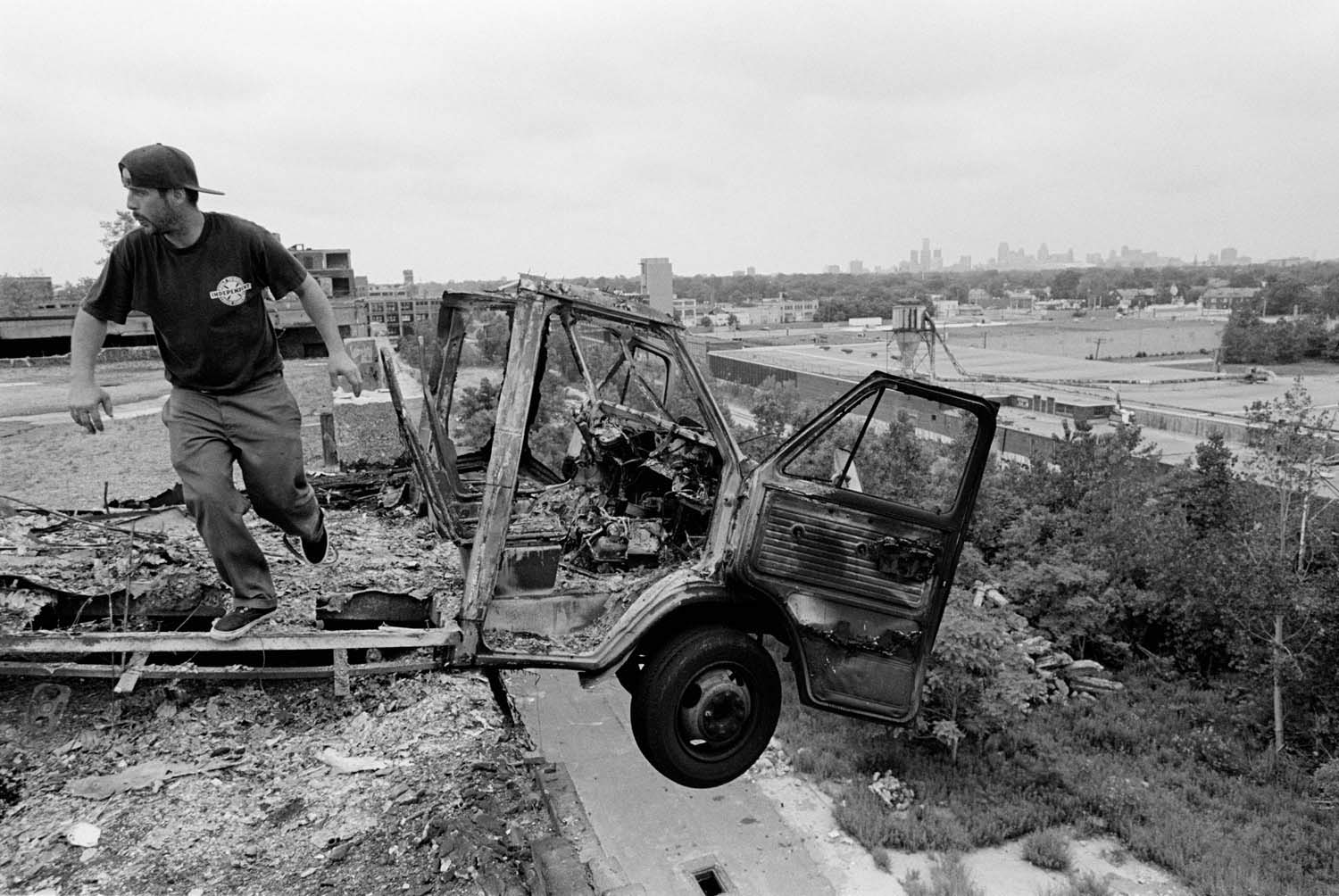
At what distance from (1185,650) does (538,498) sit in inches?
579

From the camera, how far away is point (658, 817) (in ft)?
27.8

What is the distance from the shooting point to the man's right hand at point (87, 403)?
3.16 meters

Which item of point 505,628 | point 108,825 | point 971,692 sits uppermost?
point 505,628

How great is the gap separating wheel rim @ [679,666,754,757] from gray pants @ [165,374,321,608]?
1.79 m

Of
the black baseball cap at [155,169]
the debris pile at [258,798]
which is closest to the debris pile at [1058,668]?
the debris pile at [258,798]

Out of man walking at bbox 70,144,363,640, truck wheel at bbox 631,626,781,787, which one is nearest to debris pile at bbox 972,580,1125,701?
truck wheel at bbox 631,626,781,787

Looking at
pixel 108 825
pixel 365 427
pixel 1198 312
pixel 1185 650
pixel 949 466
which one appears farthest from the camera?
pixel 1198 312

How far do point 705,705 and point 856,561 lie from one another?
0.90 m

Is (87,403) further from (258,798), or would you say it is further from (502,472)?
(258,798)

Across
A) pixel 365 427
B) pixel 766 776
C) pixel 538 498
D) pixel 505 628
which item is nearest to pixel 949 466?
pixel 766 776

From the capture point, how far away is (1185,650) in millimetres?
15094

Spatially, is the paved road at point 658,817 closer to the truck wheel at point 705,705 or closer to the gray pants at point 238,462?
the truck wheel at point 705,705

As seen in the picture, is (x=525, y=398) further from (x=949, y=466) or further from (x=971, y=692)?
(x=949, y=466)

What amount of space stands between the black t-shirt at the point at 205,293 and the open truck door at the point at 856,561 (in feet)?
6.90
